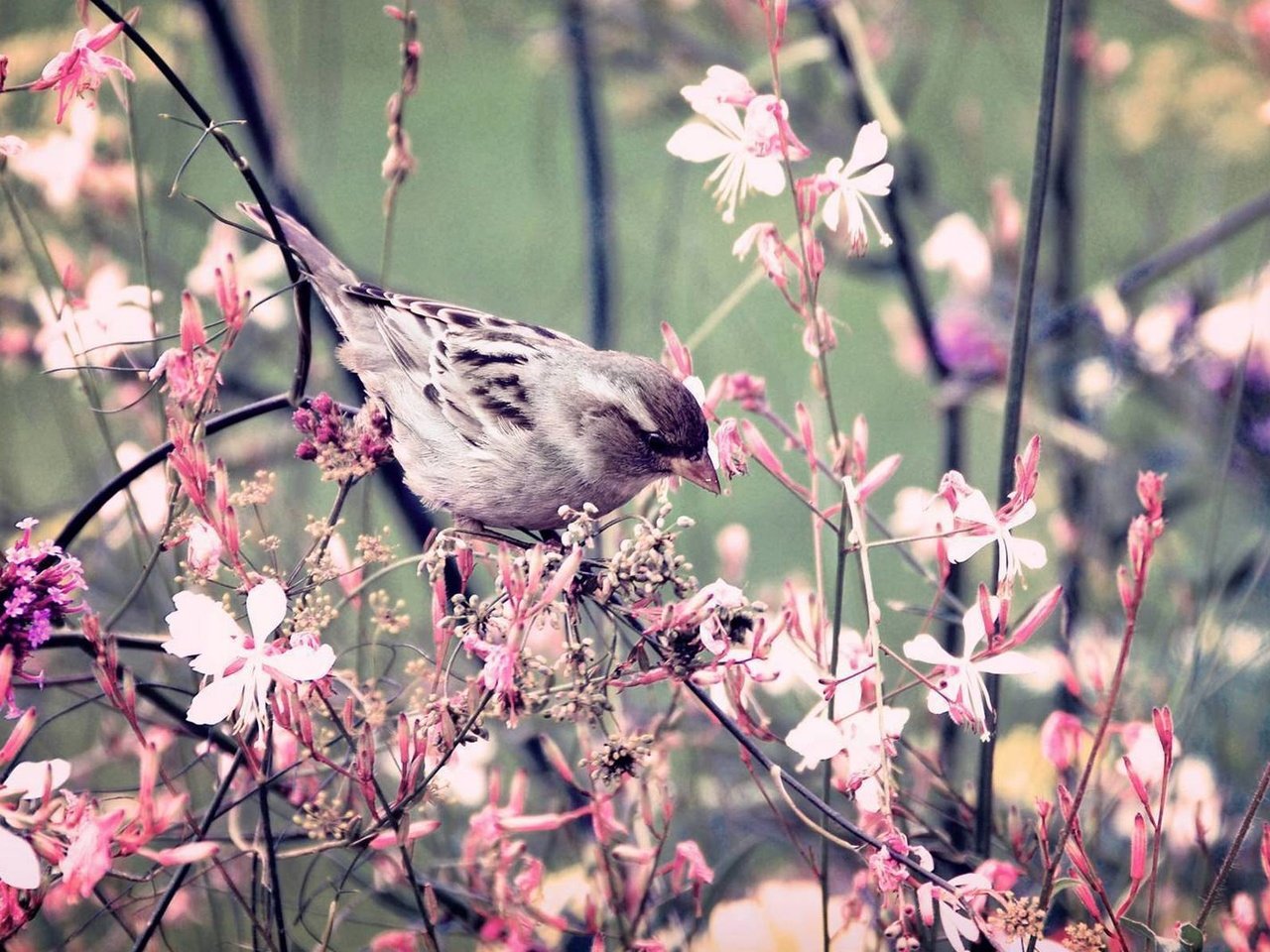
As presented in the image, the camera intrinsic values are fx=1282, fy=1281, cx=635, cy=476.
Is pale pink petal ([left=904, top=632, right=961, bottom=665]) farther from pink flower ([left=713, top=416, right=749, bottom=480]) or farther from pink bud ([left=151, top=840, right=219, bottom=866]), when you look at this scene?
pink bud ([left=151, top=840, right=219, bottom=866])

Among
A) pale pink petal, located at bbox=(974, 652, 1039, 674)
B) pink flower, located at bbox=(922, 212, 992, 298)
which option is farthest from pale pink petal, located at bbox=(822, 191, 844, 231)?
pink flower, located at bbox=(922, 212, 992, 298)

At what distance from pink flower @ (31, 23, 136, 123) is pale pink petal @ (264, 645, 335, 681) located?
1.90 feet

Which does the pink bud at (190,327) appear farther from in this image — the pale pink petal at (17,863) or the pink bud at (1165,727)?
the pink bud at (1165,727)

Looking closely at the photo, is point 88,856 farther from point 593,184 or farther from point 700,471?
point 593,184

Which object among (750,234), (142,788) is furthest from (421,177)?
(142,788)

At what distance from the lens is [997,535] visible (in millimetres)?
1238

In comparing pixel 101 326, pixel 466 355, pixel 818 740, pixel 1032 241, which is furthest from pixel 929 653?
pixel 101 326

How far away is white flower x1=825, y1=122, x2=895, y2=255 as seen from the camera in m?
1.32

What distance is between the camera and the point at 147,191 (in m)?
2.56

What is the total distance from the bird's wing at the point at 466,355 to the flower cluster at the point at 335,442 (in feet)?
1.86

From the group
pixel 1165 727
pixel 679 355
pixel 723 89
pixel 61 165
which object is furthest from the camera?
pixel 61 165

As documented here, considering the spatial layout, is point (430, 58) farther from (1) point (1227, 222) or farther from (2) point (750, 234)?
(2) point (750, 234)

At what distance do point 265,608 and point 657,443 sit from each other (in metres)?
0.81

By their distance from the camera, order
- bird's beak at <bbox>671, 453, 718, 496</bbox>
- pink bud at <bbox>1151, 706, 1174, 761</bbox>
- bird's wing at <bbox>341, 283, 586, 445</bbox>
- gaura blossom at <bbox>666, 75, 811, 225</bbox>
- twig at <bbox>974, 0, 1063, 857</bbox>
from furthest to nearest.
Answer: bird's wing at <bbox>341, 283, 586, 445</bbox>
bird's beak at <bbox>671, 453, 718, 496</bbox>
gaura blossom at <bbox>666, 75, 811, 225</bbox>
twig at <bbox>974, 0, 1063, 857</bbox>
pink bud at <bbox>1151, 706, 1174, 761</bbox>
